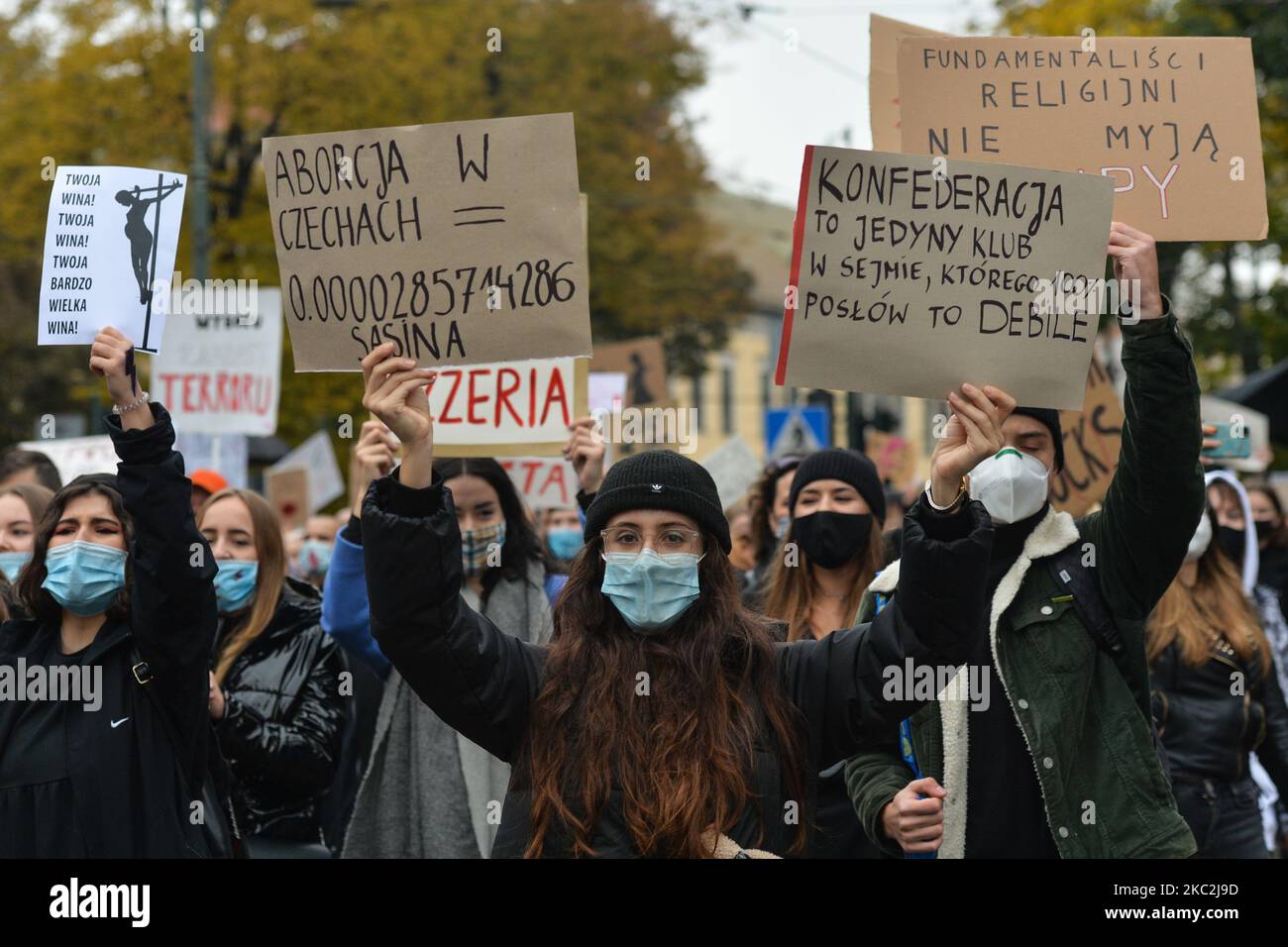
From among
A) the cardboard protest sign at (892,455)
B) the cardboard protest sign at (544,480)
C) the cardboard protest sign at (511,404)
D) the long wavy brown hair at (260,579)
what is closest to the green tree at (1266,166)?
the cardboard protest sign at (892,455)

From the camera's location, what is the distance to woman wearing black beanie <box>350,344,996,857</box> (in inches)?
134

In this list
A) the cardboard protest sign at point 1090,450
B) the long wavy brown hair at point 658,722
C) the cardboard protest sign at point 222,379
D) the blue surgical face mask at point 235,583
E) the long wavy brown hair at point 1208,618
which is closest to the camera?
the long wavy brown hair at point 658,722

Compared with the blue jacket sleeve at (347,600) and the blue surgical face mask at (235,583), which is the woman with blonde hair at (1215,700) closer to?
the blue jacket sleeve at (347,600)

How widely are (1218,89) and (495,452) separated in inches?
107

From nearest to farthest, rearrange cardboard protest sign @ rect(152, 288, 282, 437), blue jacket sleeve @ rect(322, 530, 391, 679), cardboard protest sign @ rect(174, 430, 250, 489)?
blue jacket sleeve @ rect(322, 530, 391, 679) < cardboard protest sign @ rect(152, 288, 282, 437) < cardboard protest sign @ rect(174, 430, 250, 489)

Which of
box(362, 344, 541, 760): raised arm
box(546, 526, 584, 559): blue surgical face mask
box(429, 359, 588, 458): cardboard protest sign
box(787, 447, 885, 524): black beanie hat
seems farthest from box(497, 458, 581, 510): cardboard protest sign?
box(362, 344, 541, 760): raised arm

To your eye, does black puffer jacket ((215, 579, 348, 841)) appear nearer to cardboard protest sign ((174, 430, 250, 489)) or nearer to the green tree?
cardboard protest sign ((174, 430, 250, 489))

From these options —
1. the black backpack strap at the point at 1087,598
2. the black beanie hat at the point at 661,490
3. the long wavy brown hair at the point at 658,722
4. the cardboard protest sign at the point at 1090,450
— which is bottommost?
the long wavy brown hair at the point at 658,722

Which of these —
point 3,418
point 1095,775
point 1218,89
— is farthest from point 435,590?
point 3,418

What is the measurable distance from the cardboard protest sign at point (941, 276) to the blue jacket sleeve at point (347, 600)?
1.66 m

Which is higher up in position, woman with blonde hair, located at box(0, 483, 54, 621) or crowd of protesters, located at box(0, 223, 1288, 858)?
woman with blonde hair, located at box(0, 483, 54, 621)

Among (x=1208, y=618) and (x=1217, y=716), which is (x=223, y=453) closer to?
(x=1208, y=618)

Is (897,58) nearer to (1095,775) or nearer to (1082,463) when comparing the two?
(1095,775)

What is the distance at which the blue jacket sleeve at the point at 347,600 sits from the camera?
→ 508 centimetres
